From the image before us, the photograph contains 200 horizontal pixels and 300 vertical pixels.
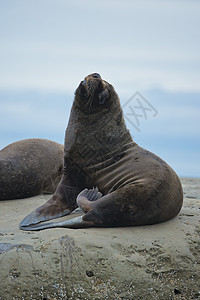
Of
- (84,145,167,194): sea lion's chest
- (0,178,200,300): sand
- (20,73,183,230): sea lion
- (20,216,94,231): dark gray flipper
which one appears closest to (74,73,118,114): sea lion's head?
(20,73,183,230): sea lion

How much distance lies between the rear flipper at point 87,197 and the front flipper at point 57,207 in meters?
0.52

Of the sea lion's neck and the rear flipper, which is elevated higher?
the sea lion's neck

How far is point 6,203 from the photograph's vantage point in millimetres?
6688

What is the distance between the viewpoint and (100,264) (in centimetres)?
363

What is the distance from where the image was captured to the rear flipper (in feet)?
14.9

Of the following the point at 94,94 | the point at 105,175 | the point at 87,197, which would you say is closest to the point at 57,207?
the point at 87,197

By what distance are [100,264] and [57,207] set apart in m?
1.74

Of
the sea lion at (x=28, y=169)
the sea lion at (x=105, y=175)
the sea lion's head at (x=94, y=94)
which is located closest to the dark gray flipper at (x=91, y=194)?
the sea lion at (x=105, y=175)

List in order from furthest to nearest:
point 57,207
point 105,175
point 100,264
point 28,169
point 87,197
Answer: point 28,169, point 57,207, point 105,175, point 87,197, point 100,264

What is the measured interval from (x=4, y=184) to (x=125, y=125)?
9.05 ft

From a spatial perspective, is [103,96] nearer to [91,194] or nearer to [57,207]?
[91,194]

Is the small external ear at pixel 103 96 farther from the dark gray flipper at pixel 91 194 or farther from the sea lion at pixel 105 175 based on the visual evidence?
the dark gray flipper at pixel 91 194

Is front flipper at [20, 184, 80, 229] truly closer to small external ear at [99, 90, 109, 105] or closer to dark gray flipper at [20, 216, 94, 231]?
→ dark gray flipper at [20, 216, 94, 231]

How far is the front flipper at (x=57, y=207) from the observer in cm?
497
